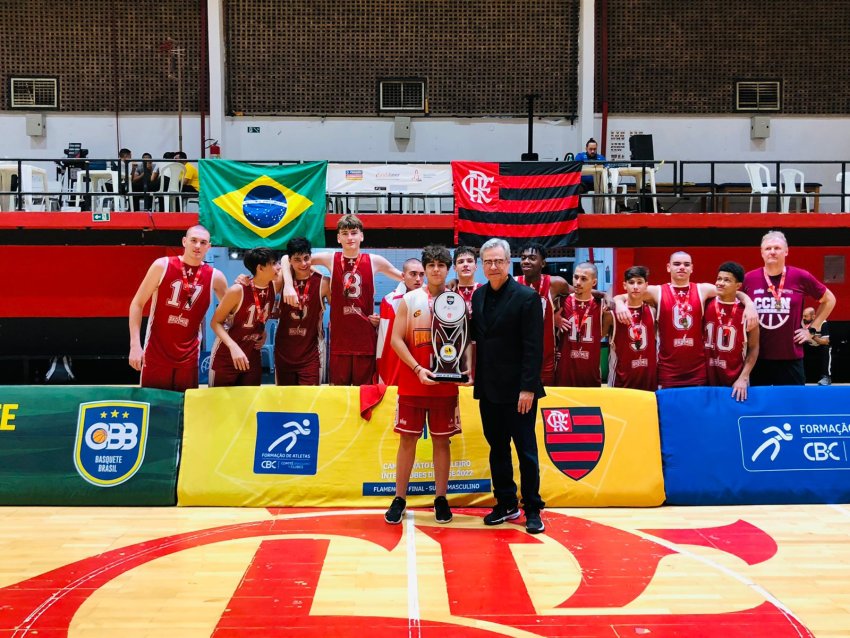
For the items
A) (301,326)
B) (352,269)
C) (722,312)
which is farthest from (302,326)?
(722,312)

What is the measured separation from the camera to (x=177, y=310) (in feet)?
20.3

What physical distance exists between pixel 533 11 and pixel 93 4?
9.62 m

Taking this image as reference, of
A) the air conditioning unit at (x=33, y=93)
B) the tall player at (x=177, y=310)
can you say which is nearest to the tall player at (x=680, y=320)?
the tall player at (x=177, y=310)

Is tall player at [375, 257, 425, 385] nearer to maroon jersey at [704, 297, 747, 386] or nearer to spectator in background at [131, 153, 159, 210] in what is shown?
maroon jersey at [704, 297, 747, 386]

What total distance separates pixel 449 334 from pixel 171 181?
10.9m

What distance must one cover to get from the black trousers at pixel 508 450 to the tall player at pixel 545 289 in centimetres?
114

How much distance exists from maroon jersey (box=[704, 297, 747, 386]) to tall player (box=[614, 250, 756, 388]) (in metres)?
0.07

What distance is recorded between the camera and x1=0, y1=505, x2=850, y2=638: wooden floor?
3.76m

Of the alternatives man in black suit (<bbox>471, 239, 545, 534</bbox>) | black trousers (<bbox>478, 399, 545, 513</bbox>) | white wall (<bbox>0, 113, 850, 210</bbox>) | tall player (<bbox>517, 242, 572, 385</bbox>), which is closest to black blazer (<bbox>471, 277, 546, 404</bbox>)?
man in black suit (<bbox>471, 239, 545, 534</bbox>)

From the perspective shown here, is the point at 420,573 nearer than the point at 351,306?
Yes

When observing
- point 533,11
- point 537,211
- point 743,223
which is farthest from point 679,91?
point 537,211

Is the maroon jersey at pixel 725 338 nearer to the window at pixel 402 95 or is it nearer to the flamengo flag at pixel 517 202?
the flamengo flag at pixel 517 202

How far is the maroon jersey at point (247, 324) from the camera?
20.4 ft

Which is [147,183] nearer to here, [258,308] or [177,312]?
[177,312]
